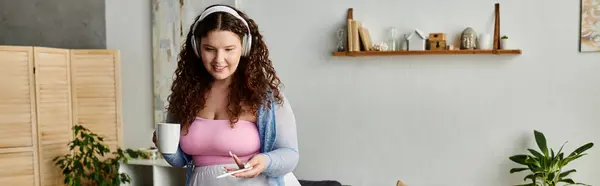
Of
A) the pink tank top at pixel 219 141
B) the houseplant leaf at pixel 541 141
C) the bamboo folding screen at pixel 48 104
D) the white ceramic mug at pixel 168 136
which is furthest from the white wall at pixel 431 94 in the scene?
the white ceramic mug at pixel 168 136

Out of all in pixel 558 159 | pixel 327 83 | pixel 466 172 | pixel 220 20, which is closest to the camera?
pixel 220 20

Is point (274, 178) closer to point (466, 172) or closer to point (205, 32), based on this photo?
point (205, 32)

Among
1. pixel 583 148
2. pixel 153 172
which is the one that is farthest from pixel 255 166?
pixel 153 172

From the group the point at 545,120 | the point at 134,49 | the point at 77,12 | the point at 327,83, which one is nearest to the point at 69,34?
the point at 77,12

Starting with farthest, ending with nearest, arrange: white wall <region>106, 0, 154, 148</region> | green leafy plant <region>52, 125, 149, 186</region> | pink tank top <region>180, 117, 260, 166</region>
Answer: white wall <region>106, 0, 154, 148</region>, green leafy plant <region>52, 125, 149, 186</region>, pink tank top <region>180, 117, 260, 166</region>

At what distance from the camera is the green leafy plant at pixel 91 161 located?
4.35 metres

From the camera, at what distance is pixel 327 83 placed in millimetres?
4219

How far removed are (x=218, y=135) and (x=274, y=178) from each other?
187 millimetres

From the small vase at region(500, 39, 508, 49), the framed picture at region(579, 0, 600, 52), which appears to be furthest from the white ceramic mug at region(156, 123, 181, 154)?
the framed picture at region(579, 0, 600, 52)

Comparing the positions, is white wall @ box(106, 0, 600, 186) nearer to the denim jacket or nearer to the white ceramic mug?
the denim jacket

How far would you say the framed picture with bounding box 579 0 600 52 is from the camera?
3.59 m

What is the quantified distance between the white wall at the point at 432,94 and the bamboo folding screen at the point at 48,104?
4.00ft

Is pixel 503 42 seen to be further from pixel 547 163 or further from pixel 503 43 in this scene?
pixel 547 163

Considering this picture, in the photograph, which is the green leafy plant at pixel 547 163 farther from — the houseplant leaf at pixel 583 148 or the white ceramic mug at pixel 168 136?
the white ceramic mug at pixel 168 136
